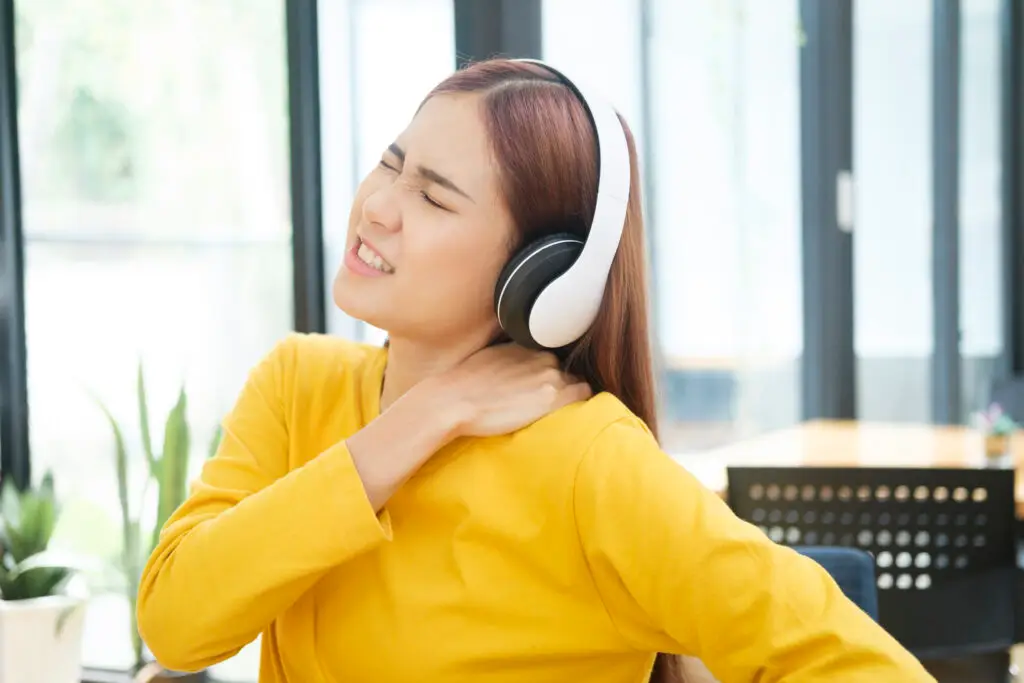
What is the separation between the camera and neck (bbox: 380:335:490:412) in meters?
1.03

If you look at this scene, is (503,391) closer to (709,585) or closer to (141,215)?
(709,585)

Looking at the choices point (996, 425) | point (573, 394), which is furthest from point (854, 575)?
point (996, 425)

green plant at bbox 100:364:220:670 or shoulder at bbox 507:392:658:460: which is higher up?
shoulder at bbox 507:392:658:460

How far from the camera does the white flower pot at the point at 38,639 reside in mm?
2469

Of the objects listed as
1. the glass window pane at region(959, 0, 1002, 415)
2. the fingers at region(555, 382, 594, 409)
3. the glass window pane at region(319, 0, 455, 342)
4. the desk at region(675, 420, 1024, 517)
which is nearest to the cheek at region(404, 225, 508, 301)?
the fingers at region(555, 382, 594, 409)

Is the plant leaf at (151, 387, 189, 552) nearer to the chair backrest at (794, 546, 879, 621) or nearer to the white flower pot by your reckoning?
the white flower pot

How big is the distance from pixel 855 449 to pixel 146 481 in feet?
5.87

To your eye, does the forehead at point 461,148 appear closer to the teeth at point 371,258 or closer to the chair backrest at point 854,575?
the teeth at point 371,258

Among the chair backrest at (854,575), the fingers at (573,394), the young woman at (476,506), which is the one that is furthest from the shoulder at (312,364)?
the chair backrest at (854,575)

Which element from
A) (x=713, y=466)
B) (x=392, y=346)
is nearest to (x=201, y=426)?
(x=713, y=466)

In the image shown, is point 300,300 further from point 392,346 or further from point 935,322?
point 935,322

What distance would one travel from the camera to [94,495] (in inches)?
117

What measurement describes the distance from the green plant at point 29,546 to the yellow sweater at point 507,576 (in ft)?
5.74

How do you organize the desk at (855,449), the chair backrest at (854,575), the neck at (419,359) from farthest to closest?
the desk at (855,449) < the chair backrest at (854,575) < the neck at (419,359)
